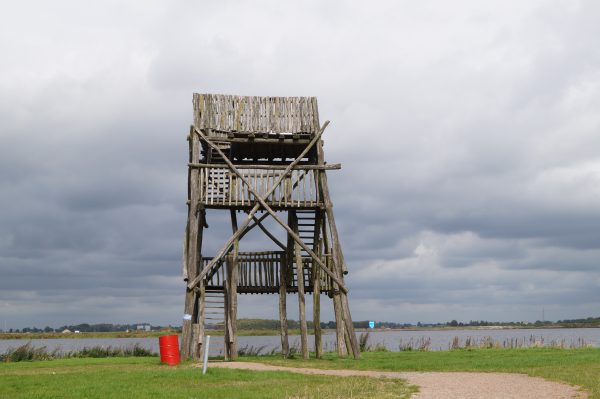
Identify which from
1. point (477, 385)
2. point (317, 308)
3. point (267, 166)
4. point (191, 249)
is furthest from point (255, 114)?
point (477, 385)

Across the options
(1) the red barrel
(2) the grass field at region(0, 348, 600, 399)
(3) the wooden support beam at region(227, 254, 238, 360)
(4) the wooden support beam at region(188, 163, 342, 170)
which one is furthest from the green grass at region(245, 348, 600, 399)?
(4) the wooden support beam at region(188, 163, 342, 170)

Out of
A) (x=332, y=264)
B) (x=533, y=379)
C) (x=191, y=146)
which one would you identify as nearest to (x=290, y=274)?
(x=332, y=264)

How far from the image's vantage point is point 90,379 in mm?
17641

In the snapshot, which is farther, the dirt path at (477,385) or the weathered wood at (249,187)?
the weathered wood at (249,187)

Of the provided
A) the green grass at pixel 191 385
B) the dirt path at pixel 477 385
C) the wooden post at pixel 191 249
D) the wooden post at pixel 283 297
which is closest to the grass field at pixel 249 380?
the green grass at pixel 191 385

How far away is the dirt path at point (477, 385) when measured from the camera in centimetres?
1400

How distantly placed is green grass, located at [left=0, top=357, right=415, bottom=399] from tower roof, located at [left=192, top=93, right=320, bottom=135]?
10399 millimetres

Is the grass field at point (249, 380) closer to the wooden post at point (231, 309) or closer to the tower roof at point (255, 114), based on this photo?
the wooden post at point (231, 309)

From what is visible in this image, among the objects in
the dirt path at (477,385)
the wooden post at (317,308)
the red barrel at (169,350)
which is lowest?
the dirt path at (477,385)

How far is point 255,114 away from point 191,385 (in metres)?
13.5

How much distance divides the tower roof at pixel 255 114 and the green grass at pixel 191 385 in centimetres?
→ 1040

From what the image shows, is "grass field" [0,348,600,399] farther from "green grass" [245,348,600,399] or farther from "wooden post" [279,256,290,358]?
"wooden post" [279,256,290,358]

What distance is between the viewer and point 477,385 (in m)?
15.7

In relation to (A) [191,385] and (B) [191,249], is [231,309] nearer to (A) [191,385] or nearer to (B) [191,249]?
(B) [191,249]
